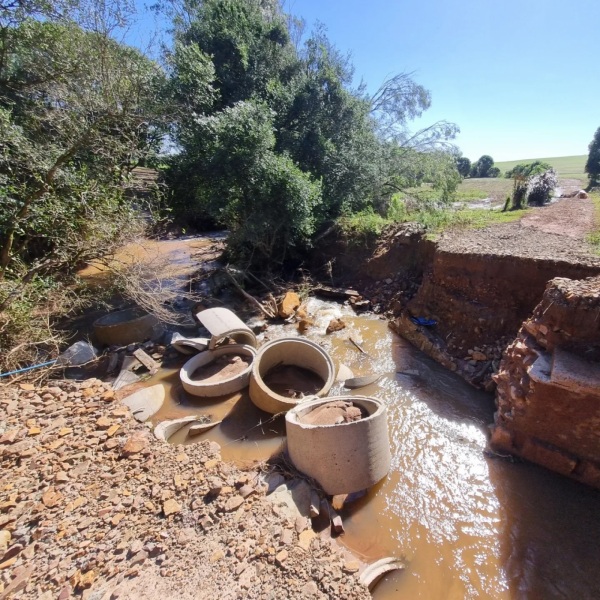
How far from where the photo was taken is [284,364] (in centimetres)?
735

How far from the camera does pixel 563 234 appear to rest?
8.35 metres

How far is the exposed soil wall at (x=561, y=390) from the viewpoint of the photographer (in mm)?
4148

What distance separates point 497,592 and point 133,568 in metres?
4.06

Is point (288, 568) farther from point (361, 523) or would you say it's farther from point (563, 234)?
point (563, 234)

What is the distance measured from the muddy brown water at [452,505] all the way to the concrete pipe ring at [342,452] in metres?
0.47

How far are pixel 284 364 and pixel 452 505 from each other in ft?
13.6

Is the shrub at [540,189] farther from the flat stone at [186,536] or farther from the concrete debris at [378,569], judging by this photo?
the flat stone at [186,536]

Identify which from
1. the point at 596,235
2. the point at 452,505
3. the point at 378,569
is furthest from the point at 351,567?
the point at 596,235

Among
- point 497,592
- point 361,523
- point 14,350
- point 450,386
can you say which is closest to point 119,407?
point 14,350

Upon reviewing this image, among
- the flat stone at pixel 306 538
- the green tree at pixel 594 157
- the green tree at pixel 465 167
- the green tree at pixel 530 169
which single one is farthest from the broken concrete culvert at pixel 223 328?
the green tree at pixel 465 167

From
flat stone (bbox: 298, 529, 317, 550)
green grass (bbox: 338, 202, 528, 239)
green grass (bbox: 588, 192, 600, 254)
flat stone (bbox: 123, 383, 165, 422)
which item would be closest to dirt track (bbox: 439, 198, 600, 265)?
green grass (bbox: 588, 192, 600, 254)

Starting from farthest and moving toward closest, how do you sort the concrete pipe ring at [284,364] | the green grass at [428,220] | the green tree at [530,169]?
1. the green tree at [530,169]
2. the green grass at [428,220]
3. the concrete pipe ring at [284,364]

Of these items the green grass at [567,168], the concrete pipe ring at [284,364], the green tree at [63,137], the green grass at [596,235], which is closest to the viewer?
the concrete pipe ring at [284,364]

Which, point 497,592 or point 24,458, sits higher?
point 24,458
